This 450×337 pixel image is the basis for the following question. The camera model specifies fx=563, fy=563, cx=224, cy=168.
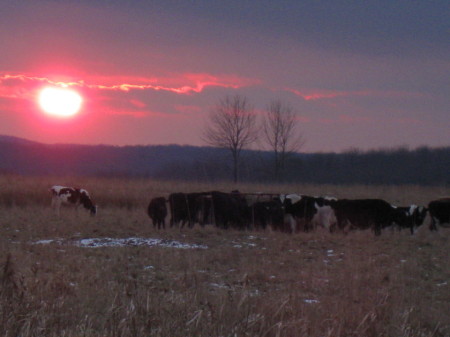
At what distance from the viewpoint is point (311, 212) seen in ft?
66.9

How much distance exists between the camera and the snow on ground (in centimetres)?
1477

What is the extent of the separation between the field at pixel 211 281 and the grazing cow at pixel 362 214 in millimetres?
644

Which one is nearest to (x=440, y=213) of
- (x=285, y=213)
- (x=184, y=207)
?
(x=285, y=213)

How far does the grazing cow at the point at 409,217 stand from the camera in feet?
66.2

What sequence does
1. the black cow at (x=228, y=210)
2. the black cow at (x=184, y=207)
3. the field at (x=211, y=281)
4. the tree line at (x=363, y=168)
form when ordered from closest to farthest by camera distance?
the field at (x=211, y=281)
the black cow at (x=228, y=210)
the black cow at (x=184, y=207)
the tree line at (x=363, y=168)

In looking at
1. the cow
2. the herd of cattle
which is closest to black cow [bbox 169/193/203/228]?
the herd of cattle

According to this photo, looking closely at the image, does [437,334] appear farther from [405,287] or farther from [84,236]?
[84,236]

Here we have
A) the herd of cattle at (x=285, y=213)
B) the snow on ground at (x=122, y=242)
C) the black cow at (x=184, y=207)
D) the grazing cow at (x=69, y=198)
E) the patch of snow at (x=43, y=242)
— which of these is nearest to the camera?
the patch of snow at (x=43, y=242)

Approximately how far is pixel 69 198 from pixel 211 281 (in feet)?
55.9

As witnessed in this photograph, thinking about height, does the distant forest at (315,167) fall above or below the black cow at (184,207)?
above

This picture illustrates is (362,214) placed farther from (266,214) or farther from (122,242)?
(122,242)

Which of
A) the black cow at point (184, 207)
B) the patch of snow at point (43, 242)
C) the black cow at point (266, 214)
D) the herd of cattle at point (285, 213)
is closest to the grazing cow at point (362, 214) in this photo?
the herd of cattle at point (285, 213)

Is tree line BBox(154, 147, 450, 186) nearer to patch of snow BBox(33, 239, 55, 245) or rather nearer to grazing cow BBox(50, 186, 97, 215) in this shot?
grazing cow BBox(50, 186, 97, 215)

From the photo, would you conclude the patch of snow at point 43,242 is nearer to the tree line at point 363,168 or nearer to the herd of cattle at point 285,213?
the herd of cattle at point 285,213
